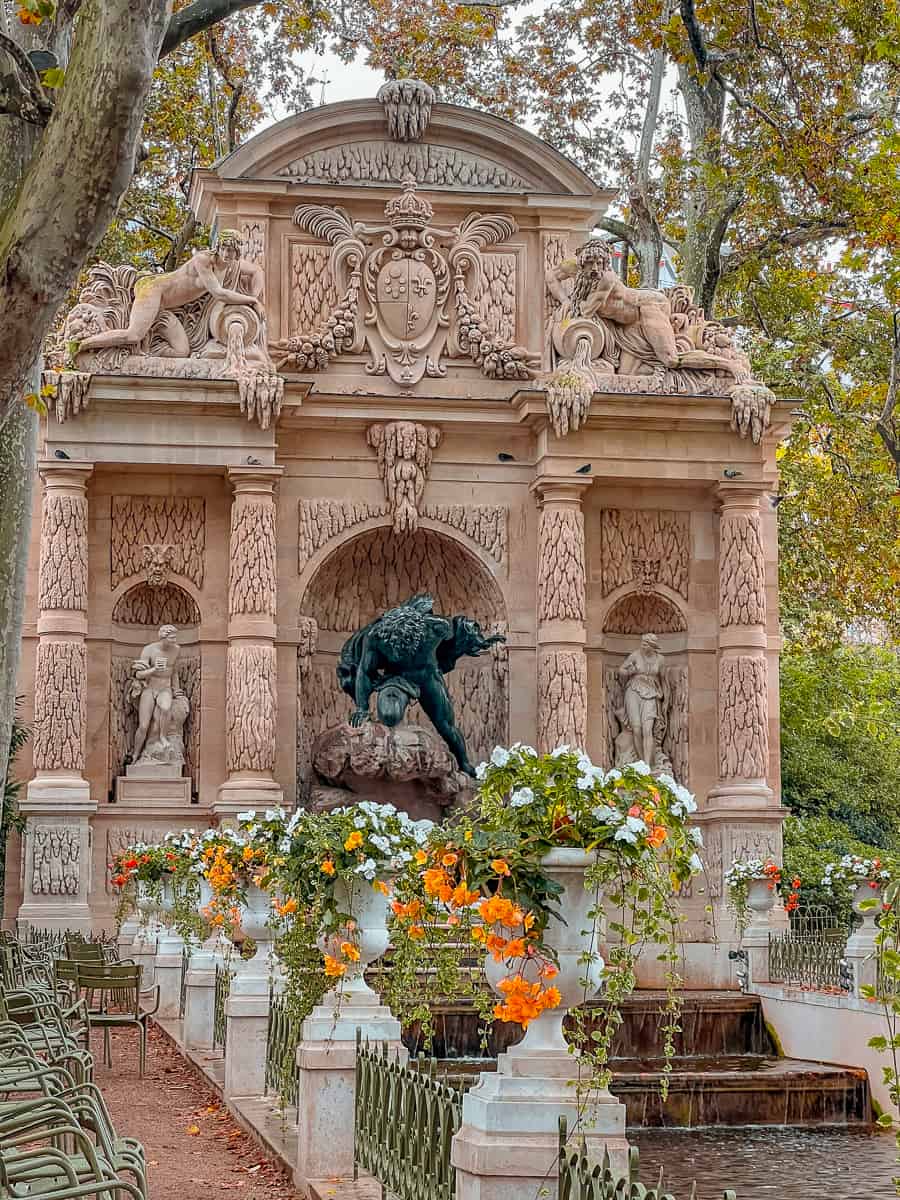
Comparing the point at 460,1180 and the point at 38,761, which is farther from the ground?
the point at 38,761

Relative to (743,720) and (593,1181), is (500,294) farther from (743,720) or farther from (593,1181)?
(593,1181)

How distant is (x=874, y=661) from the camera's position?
135ft

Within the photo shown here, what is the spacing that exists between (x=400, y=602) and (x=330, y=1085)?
16.7 metres

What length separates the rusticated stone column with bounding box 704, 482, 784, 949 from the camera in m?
24.6

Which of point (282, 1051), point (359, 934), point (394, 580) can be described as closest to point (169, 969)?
point (394, 580)

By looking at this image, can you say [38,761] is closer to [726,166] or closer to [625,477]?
[625,477]

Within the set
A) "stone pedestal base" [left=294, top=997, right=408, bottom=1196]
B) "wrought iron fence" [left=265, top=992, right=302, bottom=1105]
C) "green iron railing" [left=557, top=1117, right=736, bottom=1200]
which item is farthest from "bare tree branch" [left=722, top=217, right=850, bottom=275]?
"green iron railing" [left=557, top=1117, right=736, bottom=1200]

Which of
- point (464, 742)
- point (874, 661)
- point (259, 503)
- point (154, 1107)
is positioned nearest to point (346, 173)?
point (259, 503)

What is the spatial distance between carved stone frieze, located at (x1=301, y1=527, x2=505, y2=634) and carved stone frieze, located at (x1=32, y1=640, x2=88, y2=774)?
361 centimetres

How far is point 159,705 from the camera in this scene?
977 inches

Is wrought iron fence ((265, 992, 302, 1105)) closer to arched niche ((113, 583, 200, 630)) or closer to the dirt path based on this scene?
the dirt path

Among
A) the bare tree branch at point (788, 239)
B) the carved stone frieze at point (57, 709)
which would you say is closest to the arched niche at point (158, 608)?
the carved stone frieze at point (57, 709)

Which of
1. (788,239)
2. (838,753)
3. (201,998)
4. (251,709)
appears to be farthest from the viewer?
(838,753)

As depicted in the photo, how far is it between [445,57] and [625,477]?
33.1ft
